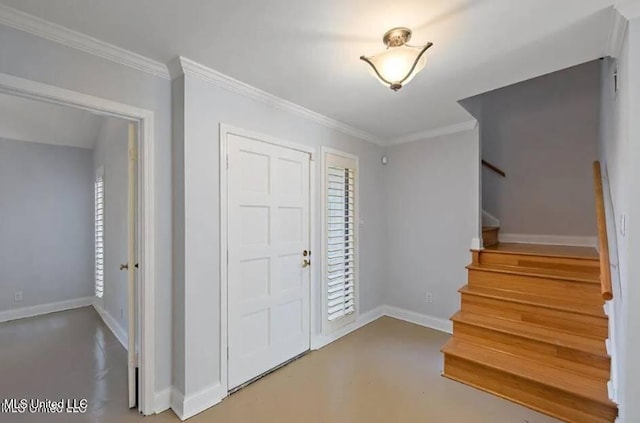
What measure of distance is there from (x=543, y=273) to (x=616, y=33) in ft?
6.20

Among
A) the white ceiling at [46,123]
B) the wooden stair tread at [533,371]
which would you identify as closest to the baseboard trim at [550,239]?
the wooden stair tread at [533,371]

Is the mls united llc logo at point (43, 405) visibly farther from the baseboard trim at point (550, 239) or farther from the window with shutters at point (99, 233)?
the baseboard trim at point (550, 239)

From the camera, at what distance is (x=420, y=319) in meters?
3.71

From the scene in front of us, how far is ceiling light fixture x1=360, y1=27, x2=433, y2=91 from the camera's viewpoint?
1615 mm

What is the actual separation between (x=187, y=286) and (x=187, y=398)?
76 centimetres

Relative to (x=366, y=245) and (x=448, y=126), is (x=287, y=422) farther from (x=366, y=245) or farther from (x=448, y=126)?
(x=448, y=126)

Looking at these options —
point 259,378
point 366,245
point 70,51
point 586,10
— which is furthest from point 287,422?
point 586,10

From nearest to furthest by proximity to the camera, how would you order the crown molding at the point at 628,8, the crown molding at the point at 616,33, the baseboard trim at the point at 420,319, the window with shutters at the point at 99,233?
the crown molding at the point at 628,8 < the crown molding at the point at 616,33 < the baseboard trim at the point at 420,319 < the window with shutters at the point at 99,233

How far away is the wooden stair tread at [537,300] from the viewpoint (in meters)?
2.32

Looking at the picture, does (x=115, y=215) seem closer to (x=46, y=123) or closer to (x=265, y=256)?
(x=46, y=123)

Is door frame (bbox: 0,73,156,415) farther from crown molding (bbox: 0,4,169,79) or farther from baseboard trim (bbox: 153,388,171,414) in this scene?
crown molding (bbox: 0,4,169,79)

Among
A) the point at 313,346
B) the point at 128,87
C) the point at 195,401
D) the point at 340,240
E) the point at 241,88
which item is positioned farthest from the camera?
the point at 340,240

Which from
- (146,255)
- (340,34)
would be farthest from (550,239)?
(146,255)

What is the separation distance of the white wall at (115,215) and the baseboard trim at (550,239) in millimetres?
4904
